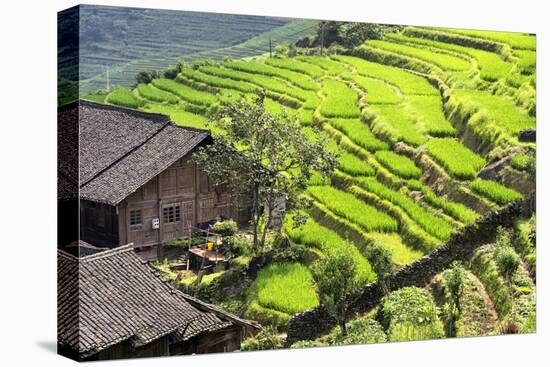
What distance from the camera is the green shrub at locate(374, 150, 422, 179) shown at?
11164 millimetres

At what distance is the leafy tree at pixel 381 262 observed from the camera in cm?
1067

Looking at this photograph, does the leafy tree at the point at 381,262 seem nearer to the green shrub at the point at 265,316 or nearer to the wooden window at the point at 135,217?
the green shrub at the point at 265,316

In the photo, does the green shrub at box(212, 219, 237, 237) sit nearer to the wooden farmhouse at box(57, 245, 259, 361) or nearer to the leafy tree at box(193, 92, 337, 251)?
→ the leafy tree at box(193, 92, 337, 251)

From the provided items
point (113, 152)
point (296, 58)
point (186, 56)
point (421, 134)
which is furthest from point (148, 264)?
point (421, 134)

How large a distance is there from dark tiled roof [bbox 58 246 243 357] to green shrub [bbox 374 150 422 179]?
8.94 ft

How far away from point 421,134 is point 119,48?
3.61m

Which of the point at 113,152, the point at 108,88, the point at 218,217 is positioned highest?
the point at 108,88

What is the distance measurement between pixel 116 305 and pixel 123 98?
197cm

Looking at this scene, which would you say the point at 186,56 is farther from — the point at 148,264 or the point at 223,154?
the point at 148,264

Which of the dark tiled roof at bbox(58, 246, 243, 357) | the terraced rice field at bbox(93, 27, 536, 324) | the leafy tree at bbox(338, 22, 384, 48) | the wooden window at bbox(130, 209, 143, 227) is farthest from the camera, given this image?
the leafy tree at bbox(338, 22, 384, 48)

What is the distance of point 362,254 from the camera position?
35.1 ft

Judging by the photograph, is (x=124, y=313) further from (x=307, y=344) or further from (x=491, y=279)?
(x=491, y=279)

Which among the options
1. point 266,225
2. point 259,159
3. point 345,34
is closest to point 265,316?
point 266,225

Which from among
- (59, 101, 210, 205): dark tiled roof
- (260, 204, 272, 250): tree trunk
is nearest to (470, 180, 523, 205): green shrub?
(260, 204, 272, 250): tree trunk
